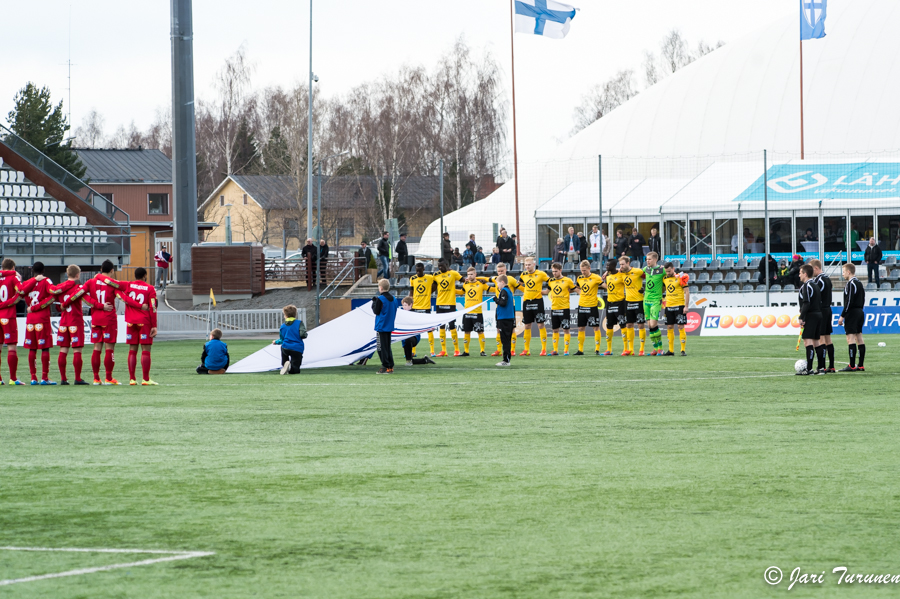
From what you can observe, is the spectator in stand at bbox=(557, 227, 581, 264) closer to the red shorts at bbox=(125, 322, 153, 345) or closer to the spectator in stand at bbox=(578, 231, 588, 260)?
the spectator in stand at bbox=(578, 231, 588, 260)

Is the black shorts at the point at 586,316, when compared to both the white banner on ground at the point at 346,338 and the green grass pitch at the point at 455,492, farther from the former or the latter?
the green grass pitch at the point at 455,492

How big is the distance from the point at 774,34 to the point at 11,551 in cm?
5936

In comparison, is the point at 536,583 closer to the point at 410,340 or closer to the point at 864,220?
the point at 410,340

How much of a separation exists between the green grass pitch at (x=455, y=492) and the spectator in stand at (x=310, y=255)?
805 inches

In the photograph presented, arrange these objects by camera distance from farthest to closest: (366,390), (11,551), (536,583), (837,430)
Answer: (366,390) → (837,430) → (11,551) → (536,583)

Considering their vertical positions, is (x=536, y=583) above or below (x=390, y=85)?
below

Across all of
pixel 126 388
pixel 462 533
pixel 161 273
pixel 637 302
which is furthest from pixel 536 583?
pixel 161 273

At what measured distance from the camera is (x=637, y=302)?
22875 millimetres

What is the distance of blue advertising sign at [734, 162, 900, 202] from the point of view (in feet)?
127

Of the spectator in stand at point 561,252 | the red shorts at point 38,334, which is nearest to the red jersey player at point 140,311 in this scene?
the red shorts at point 38,334

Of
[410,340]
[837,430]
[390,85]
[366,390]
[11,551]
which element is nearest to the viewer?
[11,551]

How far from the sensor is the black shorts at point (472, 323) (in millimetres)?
23250

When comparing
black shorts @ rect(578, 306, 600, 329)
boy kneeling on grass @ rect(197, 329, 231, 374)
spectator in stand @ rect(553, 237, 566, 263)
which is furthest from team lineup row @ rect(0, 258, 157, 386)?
spectator in stand @ rect(553, 237, 566, 263)

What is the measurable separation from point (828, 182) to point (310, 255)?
18603 millimetres
